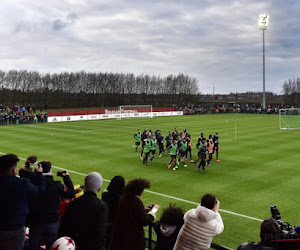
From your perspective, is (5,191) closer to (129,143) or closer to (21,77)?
(129,143)

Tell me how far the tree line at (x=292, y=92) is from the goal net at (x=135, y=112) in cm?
5508

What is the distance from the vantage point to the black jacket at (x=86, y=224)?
3943mm

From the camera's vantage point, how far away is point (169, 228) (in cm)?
426

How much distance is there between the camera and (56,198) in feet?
16.5

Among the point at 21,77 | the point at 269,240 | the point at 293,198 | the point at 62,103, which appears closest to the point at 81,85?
the point at 62,103

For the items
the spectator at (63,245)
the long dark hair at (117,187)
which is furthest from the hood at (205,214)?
the spectator at (63,245)

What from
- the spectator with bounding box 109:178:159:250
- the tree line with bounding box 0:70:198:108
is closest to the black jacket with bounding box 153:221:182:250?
the spectator with bounding box 109:178:159:250

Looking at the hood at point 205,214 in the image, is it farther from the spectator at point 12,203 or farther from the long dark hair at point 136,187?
the spectator at point 12,203

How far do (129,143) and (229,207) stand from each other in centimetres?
1600

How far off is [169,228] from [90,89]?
3585 inches

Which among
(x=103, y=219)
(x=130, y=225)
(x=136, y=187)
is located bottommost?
(x=130, y=225)

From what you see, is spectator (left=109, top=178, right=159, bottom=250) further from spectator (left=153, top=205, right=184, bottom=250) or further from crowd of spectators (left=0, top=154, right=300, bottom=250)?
spectator (left=153, top=205, right=184, bottom=250)

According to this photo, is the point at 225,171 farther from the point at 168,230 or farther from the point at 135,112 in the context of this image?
the point at 135,112

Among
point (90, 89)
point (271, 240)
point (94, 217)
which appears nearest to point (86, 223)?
point (94, 217)
